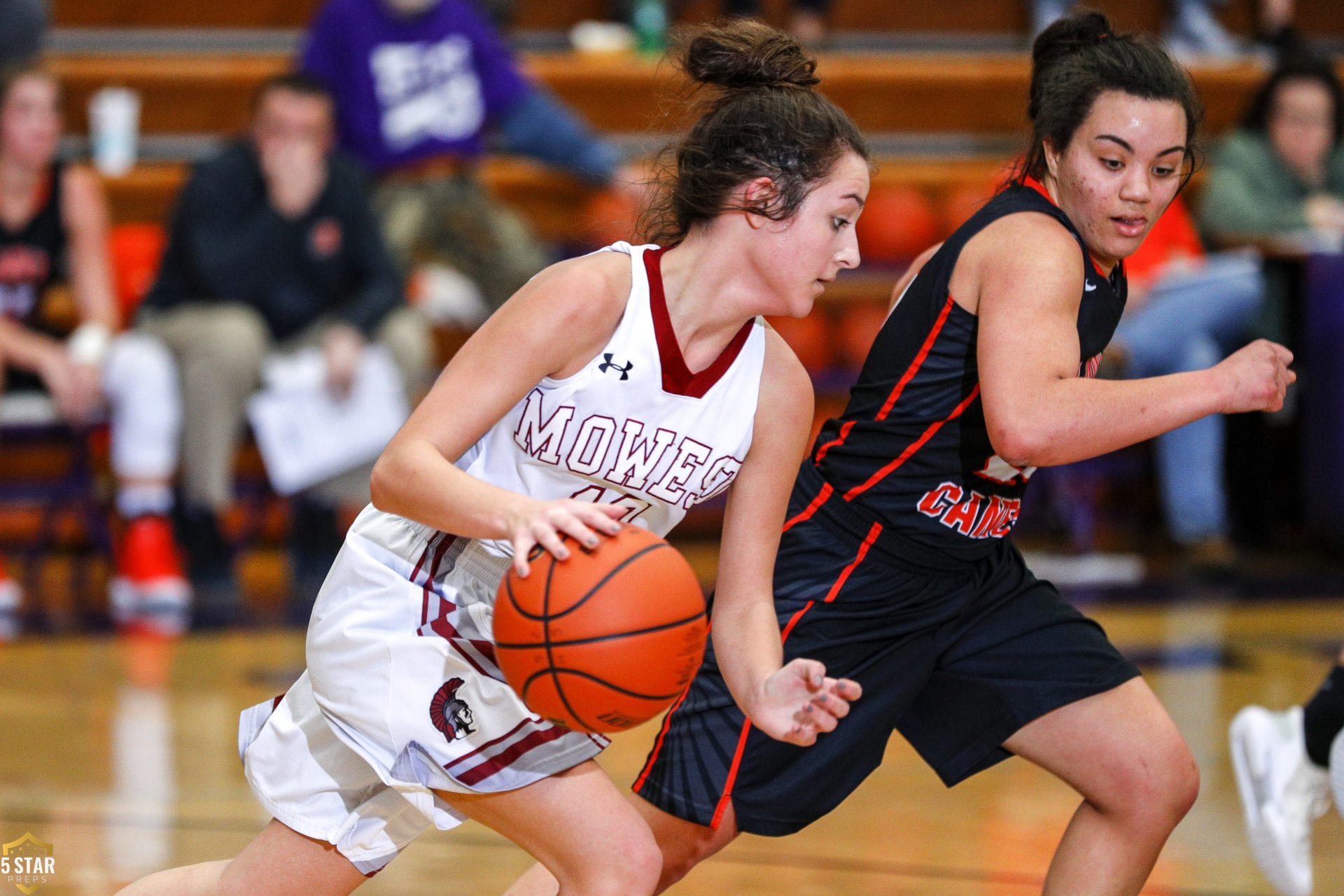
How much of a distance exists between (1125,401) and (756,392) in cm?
52

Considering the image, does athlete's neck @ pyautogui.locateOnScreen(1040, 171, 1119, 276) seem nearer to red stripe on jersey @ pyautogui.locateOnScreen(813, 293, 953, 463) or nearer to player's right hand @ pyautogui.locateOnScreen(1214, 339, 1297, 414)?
red stripe on jersey @ pyautogui.locateOnScreen(813, 293, 953, 463)

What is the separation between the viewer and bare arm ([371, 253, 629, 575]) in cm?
207

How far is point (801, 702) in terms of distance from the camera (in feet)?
7.20

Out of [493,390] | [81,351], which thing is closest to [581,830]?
[493,390]

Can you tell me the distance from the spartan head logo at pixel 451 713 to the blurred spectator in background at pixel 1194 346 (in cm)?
445

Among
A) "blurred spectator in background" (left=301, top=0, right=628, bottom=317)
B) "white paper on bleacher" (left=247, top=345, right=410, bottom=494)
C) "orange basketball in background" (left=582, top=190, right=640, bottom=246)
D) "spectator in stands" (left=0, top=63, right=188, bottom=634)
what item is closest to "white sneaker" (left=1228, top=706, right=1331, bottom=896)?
"white paper on bleacher" (left=247, top=345, right=410, bottom=494)

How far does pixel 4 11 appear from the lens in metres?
6.20

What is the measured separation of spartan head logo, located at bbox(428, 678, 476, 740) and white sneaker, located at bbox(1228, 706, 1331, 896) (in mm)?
1565

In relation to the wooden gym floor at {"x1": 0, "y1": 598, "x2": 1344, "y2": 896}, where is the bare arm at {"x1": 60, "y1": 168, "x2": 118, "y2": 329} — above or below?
above

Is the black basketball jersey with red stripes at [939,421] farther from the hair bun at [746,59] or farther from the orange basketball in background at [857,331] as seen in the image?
the orange basketball in background at [857,331]

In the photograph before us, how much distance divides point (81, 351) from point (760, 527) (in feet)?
13.3

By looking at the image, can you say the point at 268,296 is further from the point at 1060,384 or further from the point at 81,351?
the point at 1060,384

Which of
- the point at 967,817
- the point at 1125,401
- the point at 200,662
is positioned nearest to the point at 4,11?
the point at 200,662

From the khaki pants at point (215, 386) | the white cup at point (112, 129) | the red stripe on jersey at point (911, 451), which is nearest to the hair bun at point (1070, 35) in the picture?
the red stripe on jersey at point (911, 451)
